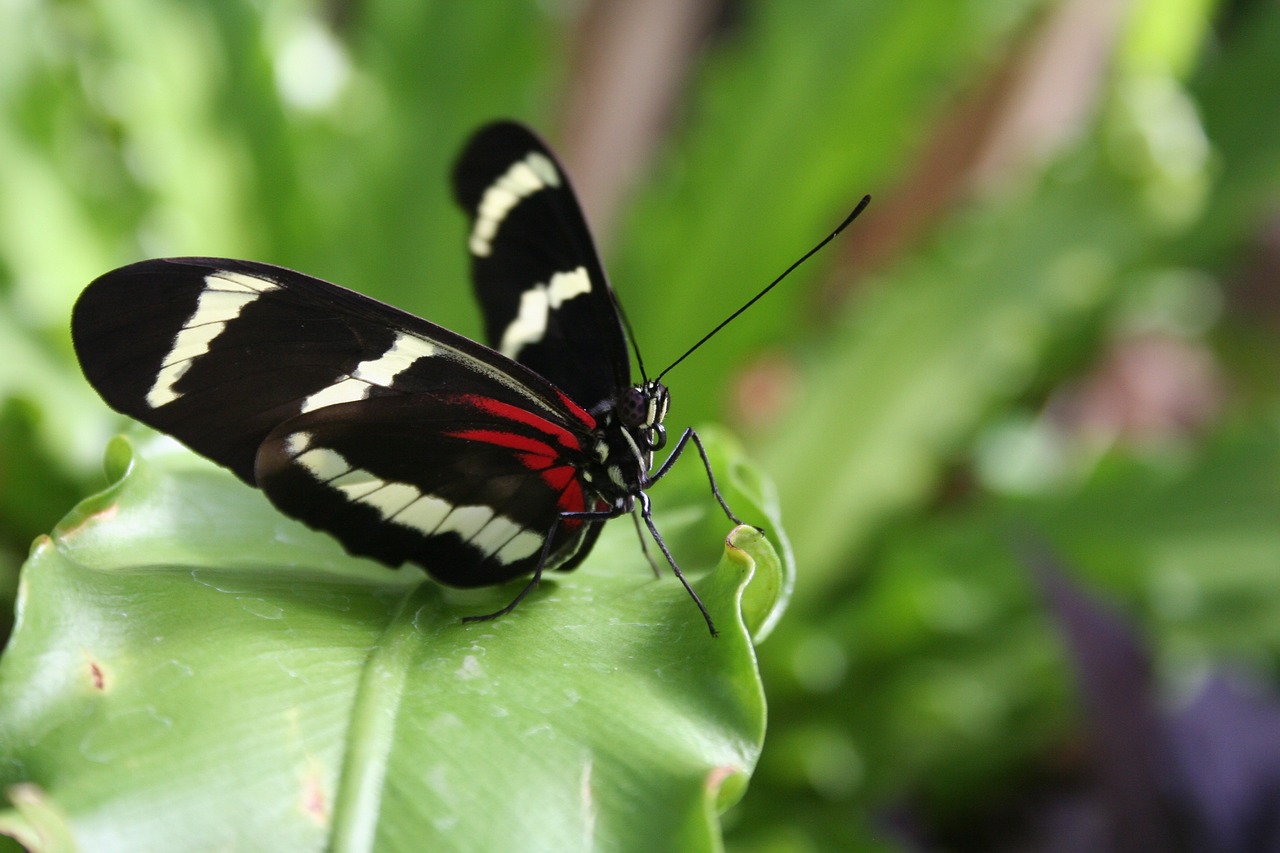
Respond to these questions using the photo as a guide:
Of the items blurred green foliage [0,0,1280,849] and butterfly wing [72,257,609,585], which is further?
blurred green foliage [0,0,1280,849]

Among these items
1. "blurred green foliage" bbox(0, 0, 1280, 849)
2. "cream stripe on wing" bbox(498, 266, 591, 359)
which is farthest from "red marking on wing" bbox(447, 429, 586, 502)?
"blurred green foliage" bbox(0, 0, 1280, 849)

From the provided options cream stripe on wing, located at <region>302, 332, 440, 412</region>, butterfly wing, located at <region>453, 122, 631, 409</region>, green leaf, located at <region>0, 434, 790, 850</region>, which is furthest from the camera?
butterfly wing, located at <region>453, 122, 631, 409</region>

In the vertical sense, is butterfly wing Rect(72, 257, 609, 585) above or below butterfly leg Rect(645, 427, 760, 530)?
above

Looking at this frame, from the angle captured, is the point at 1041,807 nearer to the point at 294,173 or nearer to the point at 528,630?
the point at 528,630

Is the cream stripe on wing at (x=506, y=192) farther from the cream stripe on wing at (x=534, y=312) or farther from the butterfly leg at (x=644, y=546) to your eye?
the butterfly leg at (x=644, y=546)

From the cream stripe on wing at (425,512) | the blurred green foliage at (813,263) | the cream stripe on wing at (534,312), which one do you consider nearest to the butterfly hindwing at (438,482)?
the cream stripe on wing at (425,512)

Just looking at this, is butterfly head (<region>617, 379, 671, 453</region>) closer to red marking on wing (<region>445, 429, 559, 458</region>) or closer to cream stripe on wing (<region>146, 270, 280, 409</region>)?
red marking on wing (<region>445, 429, 559, 458</region>)

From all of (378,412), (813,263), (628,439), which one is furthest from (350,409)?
(813,263)

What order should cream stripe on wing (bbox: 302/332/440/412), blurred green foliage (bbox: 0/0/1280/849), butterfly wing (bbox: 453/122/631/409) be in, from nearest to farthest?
cream stripe on wing (bbox: 302/332/440/412)
butterfly wing (bbox: 453/122/631/409)
blurred green foliage (bbox: 0/0/1280/849)
